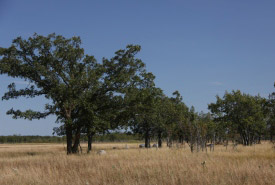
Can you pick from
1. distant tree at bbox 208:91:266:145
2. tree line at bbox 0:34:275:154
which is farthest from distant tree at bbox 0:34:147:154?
distant tree at bbox 208:91:266:145

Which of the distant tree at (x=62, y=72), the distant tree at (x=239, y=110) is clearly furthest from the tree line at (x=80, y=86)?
the distant tree at (x=239, y=110)

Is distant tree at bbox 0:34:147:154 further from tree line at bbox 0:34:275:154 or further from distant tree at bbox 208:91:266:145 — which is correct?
distant tree at bbox 208:91:266:145

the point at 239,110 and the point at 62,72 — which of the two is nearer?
the point at 62,72

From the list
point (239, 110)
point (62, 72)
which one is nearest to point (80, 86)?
point (62, 72)

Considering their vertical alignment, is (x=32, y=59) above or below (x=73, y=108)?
above

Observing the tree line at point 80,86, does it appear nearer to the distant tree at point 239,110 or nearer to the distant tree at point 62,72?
the distant tree at point 62,72

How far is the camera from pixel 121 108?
26.1 metres

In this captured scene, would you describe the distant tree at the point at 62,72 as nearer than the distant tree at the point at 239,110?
Yes

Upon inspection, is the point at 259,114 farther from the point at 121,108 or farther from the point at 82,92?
the point at 82,92

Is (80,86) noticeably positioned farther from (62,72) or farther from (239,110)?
(239,110)

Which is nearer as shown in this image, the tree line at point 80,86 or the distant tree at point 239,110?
the tree line at point 80,86

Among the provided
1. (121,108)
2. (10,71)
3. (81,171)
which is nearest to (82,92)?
(121,108)

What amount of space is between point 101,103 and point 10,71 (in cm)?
829

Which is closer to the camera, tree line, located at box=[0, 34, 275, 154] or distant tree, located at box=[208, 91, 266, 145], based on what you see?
tree line, located at box=[0, 34, 275, 154]
